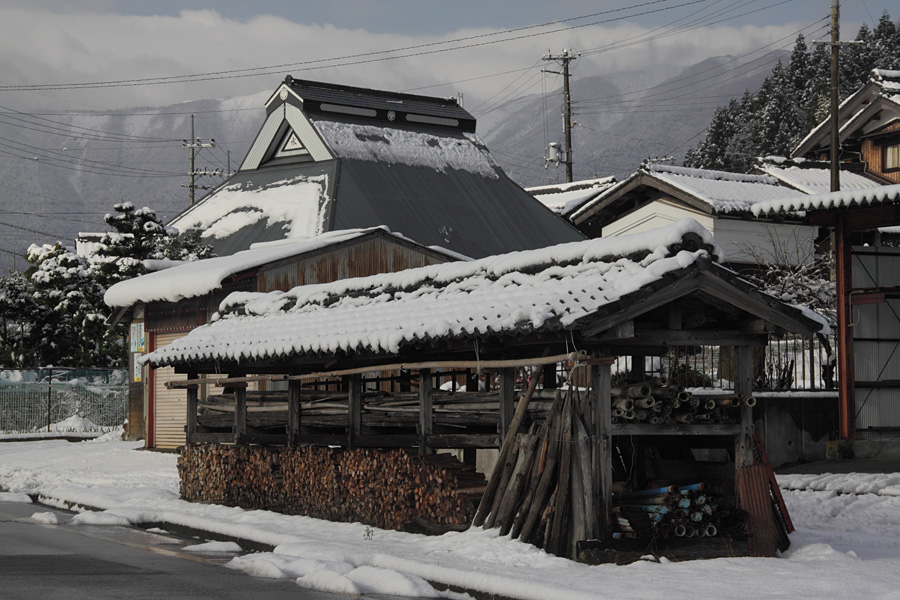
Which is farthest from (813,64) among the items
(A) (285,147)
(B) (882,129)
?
(A) (285,147)

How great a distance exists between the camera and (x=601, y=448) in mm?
11727

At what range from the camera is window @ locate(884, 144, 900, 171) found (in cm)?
3947

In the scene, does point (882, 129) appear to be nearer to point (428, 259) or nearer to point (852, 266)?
point (428, 259)

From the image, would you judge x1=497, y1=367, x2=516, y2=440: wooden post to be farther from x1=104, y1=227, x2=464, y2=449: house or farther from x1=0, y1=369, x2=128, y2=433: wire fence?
x1=0, y1=369, x2=128, y2=433: wire fence

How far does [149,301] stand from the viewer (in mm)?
28578

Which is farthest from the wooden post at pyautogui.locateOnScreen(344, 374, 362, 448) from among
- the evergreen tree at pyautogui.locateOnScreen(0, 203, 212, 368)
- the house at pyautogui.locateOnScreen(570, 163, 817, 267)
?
the house at pyautogui.locateOnScreen(570, 163, 817, 267)

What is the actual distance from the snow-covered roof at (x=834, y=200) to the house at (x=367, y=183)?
17.8 metres

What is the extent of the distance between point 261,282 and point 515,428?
14.3 m

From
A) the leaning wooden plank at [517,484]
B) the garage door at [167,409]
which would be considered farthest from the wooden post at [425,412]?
the garage door at [167,409]

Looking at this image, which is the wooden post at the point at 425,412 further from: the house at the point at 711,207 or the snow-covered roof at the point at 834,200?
the house at the point at 711,207

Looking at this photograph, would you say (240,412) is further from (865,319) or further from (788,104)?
(788,104)

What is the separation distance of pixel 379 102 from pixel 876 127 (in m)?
18.4

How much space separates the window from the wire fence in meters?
27.6

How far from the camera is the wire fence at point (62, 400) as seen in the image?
1480 inches
